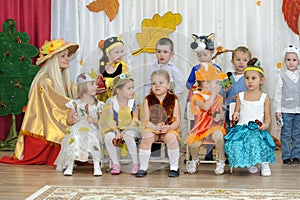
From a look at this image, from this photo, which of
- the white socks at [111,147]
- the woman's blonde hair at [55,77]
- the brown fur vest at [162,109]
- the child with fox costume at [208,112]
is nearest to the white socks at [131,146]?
the white socks at [111,147]

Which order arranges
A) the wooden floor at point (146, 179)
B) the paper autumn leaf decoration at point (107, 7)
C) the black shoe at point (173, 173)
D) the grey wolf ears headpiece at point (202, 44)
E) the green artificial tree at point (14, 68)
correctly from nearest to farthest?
the wooden floor at point (146, 179) < the black shoe at point (173, 173) < the grey wolf ears headpiece at point (202, 44) < the green artificial tree at point (14, 68) < the paper autumn leaf decoration at point (107, 7)

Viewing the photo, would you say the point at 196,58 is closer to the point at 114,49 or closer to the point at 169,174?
the point at 114,49

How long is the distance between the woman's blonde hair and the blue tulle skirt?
1.50 m

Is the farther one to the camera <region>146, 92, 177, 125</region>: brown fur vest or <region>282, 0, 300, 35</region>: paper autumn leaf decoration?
<region>282, 0, 300, 35</region>: paper autumn leaf decoration

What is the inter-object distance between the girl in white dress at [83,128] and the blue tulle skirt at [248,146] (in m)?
1.00

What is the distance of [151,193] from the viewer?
3.40 metres

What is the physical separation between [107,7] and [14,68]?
3.61 ft

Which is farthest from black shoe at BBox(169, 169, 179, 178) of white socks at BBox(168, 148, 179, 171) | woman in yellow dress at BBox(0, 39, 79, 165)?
woman in yellow dress at BBox(0, 39, 79, 165)

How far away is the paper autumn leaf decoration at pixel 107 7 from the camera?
217 inches

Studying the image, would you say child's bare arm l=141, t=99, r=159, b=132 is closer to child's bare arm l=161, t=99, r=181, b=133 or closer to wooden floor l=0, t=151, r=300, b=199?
child's bare arm l=161, t=99, r=181, b=133

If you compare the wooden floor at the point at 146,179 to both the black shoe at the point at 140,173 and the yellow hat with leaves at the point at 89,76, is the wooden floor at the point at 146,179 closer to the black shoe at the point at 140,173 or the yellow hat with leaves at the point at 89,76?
the black shoe at the point at 140,173

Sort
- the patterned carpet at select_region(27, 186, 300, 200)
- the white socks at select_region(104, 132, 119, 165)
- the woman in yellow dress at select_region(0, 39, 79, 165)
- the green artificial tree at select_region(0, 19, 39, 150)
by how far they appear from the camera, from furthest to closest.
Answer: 1. the green artificial tree at select_region(0, 19, 39, 150)
2. the woman in yellow dress at select_region(0, 39, 79, 165)
3. the white socks at select_region(104, 132, 119, 165)
4. the patterned carpet at select_region(27, 186, 300, 200)

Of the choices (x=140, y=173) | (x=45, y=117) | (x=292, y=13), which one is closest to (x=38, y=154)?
(x=45, y=117)

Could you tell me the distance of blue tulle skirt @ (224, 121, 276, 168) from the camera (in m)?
4.03
